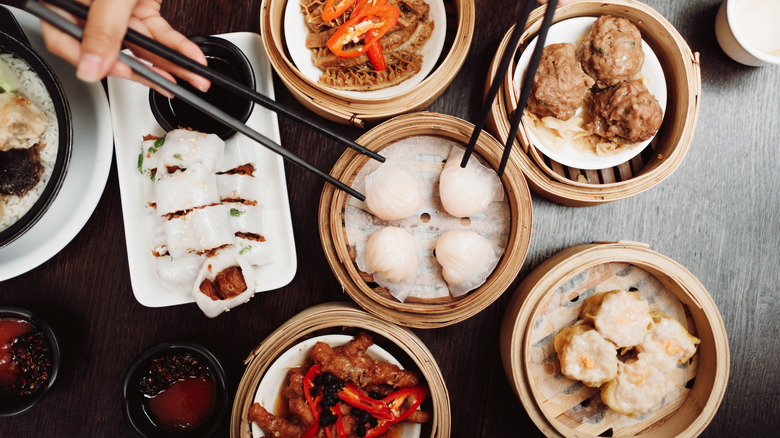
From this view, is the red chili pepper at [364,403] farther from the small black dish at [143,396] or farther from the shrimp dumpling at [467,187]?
the shrimp dumpling at [467,187]

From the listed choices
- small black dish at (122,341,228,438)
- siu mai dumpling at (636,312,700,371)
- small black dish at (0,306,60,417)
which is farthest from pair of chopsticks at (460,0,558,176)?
small black dish at (0,306,60,417)

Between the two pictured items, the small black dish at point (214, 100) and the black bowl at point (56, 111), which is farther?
the small black dish at point (214, 100)

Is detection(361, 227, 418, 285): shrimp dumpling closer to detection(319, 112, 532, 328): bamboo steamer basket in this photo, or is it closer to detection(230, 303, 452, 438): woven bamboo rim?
detection(319, 112, 532, 328): bamboo steamer basket

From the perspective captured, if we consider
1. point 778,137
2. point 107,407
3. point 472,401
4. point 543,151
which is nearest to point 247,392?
point 107,407

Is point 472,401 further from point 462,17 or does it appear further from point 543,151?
point 462,17

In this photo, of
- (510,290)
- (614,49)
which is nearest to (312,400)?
(510,290)

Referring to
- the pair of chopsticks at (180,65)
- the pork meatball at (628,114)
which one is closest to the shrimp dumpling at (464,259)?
the pair of chopsticks at (180,65)
